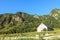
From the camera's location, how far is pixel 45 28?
89.1 m

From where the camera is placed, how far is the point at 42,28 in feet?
299

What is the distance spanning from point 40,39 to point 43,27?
236 ft

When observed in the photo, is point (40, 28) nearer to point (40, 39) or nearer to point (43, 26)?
point (43, 26)

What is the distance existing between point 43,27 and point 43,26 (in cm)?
60

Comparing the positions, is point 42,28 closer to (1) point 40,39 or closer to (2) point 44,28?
(2) point 44,28

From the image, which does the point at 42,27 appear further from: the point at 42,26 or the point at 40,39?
the point at 40,39

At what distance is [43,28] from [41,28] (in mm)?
1770

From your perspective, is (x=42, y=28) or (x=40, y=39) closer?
(x=40, y=39)

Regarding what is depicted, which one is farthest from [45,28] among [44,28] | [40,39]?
[40,39]

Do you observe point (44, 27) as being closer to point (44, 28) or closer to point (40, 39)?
point (44, 28)

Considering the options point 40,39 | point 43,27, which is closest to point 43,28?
point 43,27

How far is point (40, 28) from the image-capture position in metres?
92.1

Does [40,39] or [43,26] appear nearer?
[40,39]

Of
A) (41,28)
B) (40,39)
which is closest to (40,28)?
(41,28)
